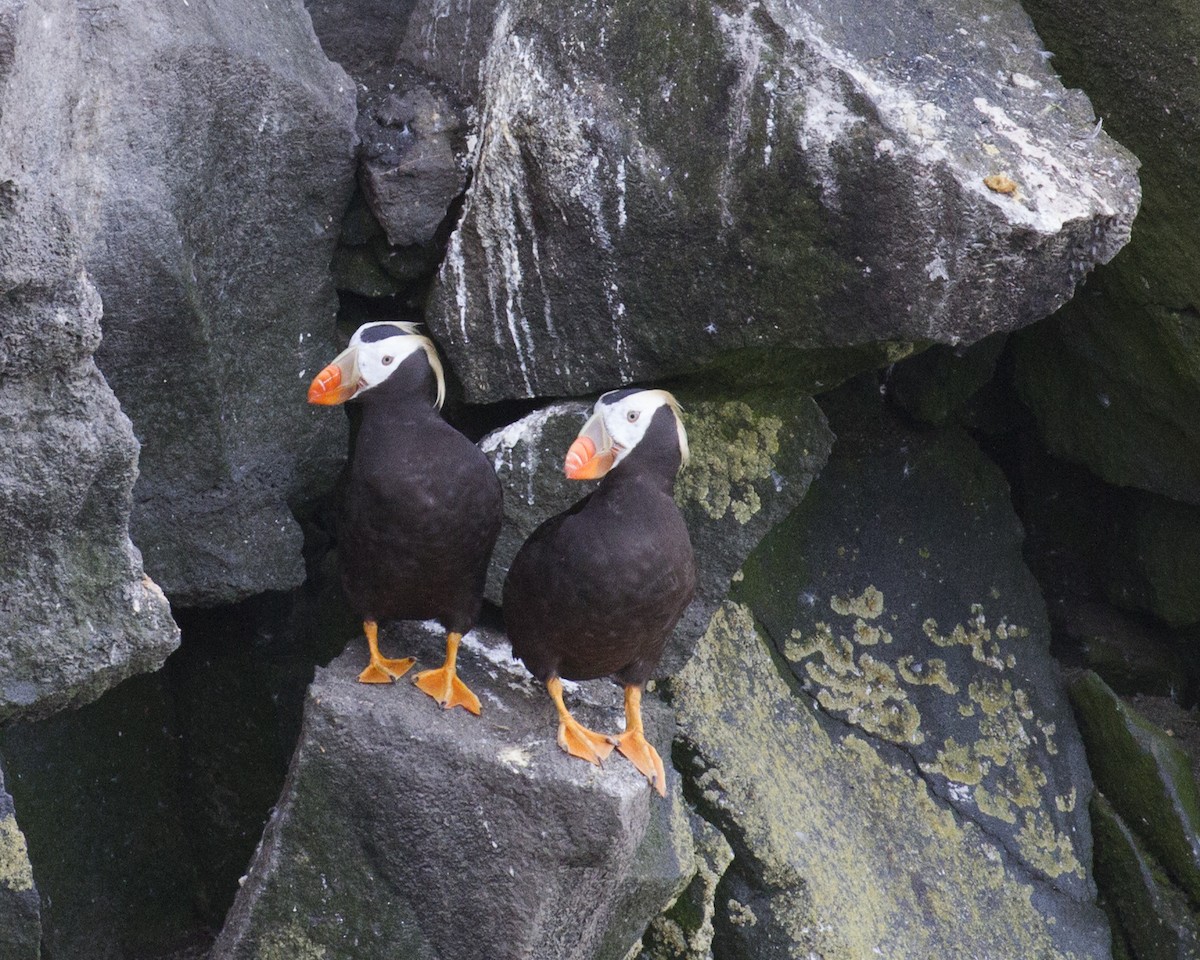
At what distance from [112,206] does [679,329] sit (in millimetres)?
1360

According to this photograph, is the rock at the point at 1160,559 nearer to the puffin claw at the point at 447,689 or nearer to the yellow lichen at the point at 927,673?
the yellow lichen at the point at 927,673

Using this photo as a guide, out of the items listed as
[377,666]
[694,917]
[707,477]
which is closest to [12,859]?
[377,666]

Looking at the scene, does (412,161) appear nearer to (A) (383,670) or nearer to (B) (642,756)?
(A) (383,670)

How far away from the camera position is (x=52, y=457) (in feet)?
8.43

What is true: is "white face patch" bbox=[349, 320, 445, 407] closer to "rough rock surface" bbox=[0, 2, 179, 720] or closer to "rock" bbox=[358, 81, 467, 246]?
"rock" bbox=[358, 81, 467, 246]

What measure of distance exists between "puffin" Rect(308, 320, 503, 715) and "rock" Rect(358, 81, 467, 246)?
1.83 ft

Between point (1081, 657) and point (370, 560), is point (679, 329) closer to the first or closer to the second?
point (370, 560)

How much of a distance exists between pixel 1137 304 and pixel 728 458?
1274mm

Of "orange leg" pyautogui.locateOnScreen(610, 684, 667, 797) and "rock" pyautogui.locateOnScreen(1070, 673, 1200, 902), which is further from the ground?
"orange leg" pyautogui.locateOnScreen(610, 684, 667, 797)

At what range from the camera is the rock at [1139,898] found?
4.52 m

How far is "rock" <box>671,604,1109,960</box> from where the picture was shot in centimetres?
384

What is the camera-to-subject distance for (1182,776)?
15.4ft

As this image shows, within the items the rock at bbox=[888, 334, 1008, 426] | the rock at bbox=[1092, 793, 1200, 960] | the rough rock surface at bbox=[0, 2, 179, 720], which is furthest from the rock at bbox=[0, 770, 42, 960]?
the rock at bbox=[1092, 793, 1200, 960]

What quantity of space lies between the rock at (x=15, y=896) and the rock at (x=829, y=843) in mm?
1737
